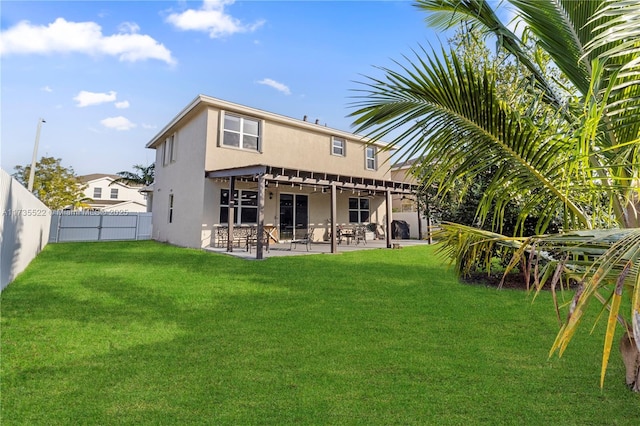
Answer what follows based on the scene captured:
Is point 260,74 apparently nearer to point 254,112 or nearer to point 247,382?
point 254,112

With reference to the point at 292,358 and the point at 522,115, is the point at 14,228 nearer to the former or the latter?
the point at 292,358

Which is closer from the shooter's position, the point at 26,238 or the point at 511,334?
the point at 511,334

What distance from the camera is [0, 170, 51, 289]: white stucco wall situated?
557 cm

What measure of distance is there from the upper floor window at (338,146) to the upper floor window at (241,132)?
4.48 metres

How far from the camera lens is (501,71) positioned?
702 cm

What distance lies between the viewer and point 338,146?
56.4 ft

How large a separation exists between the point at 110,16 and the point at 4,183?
17.8 ft

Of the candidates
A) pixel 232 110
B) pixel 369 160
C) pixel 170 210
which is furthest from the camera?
pixel 369 160

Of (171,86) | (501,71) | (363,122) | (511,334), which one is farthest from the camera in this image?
(171,86)

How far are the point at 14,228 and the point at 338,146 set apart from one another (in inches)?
525

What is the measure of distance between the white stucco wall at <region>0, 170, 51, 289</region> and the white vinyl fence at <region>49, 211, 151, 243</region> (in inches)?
337

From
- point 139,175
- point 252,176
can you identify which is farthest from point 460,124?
point 139,175

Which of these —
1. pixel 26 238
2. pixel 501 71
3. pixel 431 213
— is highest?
pixel 501 71

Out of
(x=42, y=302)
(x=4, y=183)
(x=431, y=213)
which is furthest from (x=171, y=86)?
(x=431, y=213)
